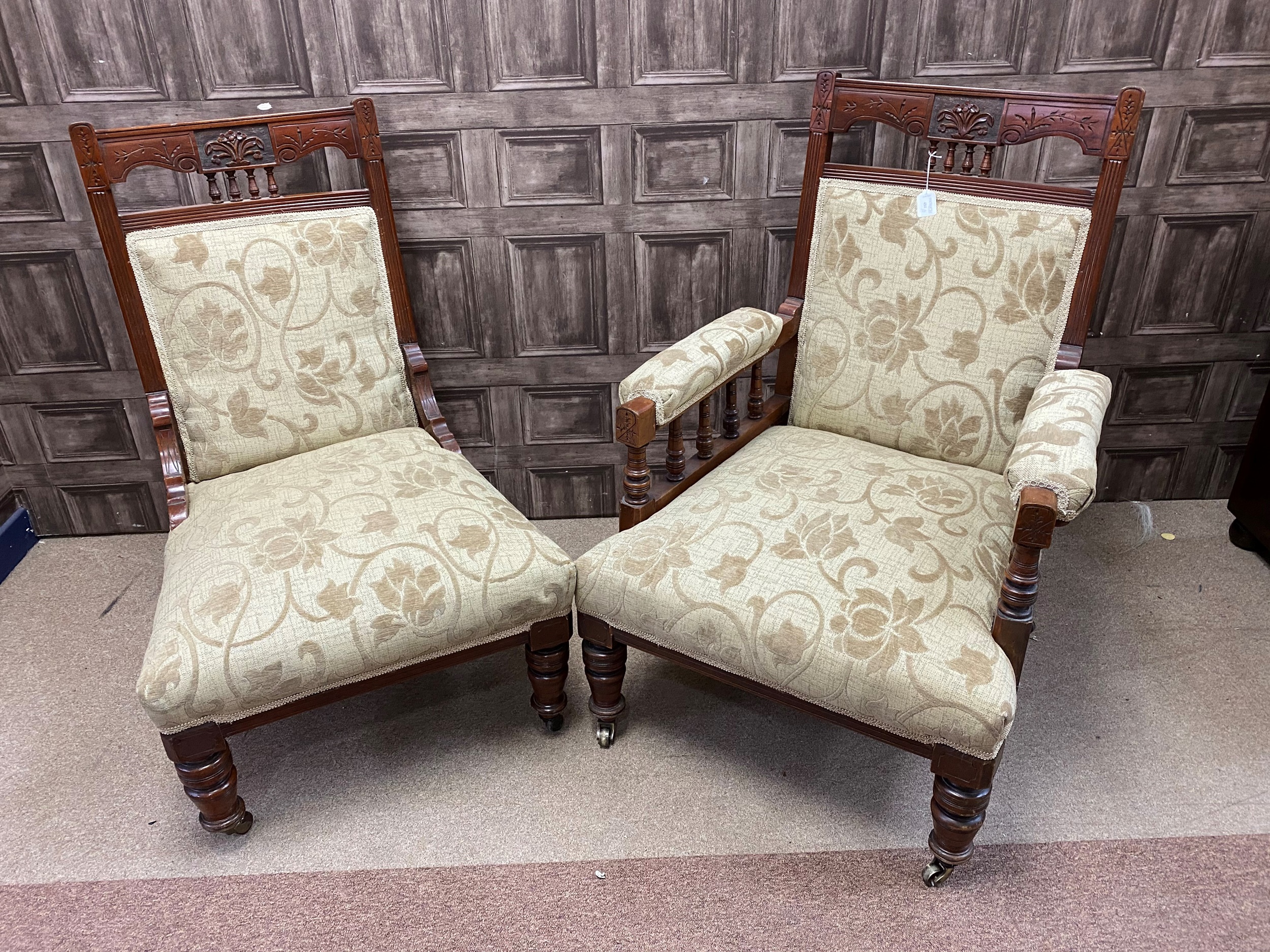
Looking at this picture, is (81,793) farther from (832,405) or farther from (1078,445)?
(1078,445)

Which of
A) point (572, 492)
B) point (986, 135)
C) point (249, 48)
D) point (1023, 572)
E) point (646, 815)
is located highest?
point (249, 48)

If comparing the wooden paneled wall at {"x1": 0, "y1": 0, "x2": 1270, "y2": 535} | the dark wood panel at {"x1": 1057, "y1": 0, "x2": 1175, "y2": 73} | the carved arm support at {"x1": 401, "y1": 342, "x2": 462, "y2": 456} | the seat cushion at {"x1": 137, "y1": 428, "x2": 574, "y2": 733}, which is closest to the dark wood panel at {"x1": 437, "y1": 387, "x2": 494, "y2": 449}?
the wooden paneled wall at {"x1": 0, "y1": 0, "x2": 1270, "y2": 535}

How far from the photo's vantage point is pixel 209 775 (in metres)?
1.44

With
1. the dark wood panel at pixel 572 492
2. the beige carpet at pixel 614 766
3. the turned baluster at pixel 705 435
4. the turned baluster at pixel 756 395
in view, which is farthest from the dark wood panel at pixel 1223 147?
the dark wood panel at pixel 572 492

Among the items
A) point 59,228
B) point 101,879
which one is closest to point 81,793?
point 101,879

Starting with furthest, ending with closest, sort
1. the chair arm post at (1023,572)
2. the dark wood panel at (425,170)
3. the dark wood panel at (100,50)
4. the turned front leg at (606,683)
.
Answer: the dark wood panel at (425,170)
the dark wood panel at (100,50)
the turned front leg at (606,683)
the chair arm post at (1023,572)

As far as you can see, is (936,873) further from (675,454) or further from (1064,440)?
(675,454)

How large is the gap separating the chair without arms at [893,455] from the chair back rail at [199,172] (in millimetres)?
762

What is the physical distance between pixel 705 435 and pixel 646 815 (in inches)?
27.8

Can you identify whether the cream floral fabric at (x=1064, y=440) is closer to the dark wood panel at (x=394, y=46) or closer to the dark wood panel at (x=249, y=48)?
the dark wood panel at (x=394, y=46)

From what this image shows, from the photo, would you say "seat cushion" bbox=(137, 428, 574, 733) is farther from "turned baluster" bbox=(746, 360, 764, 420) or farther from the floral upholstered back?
the floral upholstered back

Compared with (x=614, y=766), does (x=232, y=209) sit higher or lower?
higher

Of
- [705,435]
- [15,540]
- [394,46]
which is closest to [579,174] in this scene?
[394,46]

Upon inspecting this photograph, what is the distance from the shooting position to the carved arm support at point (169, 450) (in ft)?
5.51
